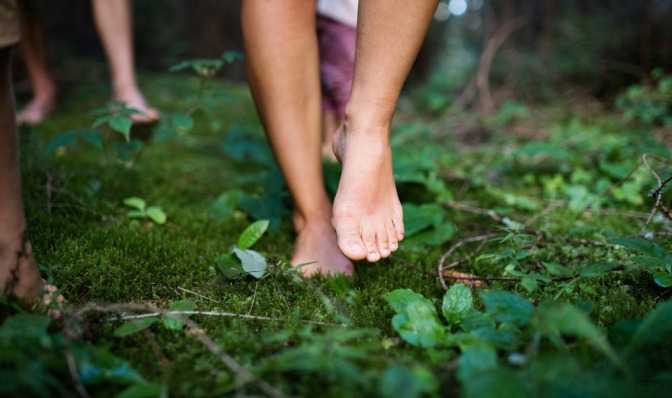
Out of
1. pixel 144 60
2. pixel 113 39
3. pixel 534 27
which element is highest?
pixel 113 39

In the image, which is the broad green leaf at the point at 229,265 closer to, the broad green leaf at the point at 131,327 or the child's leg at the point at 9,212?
the broad green leaf at the point at 131,327

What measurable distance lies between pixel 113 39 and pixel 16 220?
7.10 feet

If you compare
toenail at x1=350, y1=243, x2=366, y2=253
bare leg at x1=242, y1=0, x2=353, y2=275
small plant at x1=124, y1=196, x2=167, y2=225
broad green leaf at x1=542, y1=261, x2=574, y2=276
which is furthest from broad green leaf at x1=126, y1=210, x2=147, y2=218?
broad green leaf at x1=542, y1=261, x2=574, y2=276

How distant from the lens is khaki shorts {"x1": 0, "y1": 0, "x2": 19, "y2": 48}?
885 millimetres

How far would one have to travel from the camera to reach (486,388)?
0.64 meters

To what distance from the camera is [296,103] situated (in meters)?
1.40

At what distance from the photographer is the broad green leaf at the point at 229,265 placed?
3.92 feet

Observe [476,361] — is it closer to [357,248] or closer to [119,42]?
[357,248]

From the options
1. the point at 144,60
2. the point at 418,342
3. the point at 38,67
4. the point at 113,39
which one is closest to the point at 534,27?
the point at 113,39

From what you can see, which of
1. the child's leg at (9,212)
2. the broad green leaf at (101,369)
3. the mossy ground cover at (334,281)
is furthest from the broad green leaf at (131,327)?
the child's leg at (9,212)

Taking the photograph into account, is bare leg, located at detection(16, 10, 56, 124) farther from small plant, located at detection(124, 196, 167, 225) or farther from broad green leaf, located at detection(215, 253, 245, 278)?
broad green leaf, located at detection(215, 253, 245, 278)

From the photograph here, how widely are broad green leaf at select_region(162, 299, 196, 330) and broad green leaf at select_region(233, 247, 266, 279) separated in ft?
0.62

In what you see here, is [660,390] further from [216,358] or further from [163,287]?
[163,287]

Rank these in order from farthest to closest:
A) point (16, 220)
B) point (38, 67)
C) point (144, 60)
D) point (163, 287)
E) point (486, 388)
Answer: point (144, 60), point (38, 67), point (163, 287), point (16, 220), point (486, 388)
